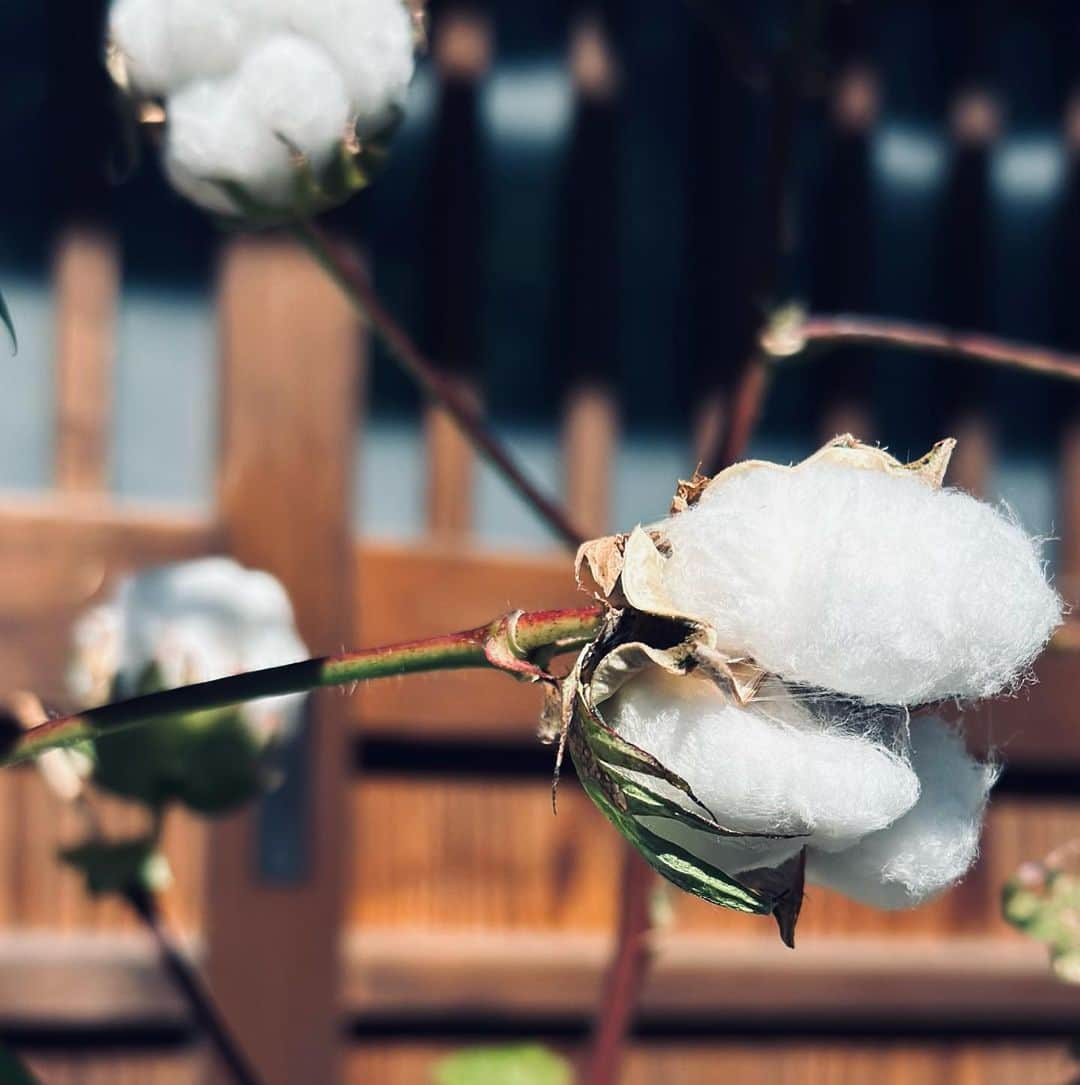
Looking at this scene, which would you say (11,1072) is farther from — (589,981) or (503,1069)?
(589,981)

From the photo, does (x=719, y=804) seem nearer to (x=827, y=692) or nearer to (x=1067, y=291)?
A: (x=827, y=692)

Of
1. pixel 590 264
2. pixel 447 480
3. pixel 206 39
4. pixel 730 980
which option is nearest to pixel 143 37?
pixel 206 39

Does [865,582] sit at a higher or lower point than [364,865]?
higher

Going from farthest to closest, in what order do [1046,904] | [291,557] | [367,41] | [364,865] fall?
[364,865], [291,557], [1046,904], [367,41]

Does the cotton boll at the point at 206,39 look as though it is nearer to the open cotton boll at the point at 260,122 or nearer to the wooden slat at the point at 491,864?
the open cotton boll at the point at 260,122

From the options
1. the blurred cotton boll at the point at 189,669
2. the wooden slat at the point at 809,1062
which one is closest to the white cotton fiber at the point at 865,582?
the blurred cotton boll at the point at 189,669

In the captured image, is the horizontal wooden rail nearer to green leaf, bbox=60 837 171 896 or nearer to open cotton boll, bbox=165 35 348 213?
green leaf, bbox=60 837 171 896

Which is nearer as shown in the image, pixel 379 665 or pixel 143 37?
pixel 379 665
